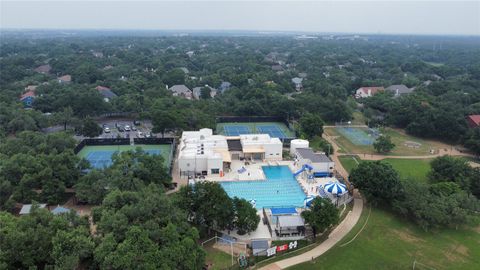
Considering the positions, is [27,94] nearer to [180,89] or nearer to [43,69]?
[180,89]

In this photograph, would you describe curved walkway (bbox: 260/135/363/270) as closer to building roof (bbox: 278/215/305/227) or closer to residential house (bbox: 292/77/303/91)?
building roof (bbox: 278/215/305/227)

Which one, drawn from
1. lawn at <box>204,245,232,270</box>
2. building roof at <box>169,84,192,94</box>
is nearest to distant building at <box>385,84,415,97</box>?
building roof at <box>169,84,192,94</box>

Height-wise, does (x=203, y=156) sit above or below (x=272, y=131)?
above

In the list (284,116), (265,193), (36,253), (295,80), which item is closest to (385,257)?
(265,193)

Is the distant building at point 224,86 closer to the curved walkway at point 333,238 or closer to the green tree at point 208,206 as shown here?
the curved walkway at point 333,238

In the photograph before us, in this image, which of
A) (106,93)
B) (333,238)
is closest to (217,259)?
(333,238)

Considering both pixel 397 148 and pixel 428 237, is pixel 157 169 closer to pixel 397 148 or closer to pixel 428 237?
pixel 428 237
